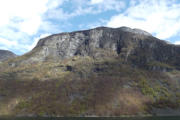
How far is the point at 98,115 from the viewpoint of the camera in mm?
199875

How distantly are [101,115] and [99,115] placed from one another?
188cm

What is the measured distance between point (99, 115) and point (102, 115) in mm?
2808

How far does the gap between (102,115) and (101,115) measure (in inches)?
37.5

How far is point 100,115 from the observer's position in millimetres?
199875

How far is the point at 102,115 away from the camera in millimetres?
199750

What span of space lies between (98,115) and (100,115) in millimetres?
1875

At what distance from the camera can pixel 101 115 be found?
655 ft

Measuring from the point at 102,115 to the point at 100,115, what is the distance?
187cm

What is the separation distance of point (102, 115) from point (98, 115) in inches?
147
